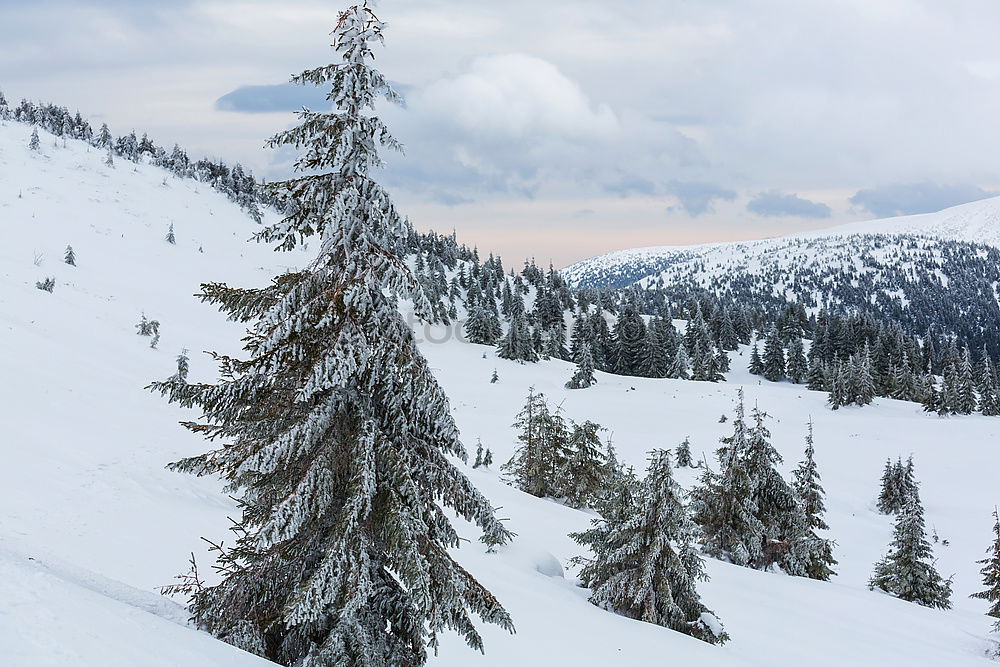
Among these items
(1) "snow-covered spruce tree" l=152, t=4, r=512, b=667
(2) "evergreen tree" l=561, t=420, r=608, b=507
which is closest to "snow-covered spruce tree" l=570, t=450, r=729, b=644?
(1) "snow-covered spruce tree" l=152, t=4, r=512, b=667

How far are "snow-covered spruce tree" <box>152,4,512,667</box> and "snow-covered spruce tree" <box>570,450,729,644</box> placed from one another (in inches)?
312

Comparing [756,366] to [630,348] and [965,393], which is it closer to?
[630,348]

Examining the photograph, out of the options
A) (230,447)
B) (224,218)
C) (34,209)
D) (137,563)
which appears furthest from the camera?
(224,218)

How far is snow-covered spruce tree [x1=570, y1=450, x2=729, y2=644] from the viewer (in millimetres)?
12859

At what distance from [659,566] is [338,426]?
Result: 33.1 feet

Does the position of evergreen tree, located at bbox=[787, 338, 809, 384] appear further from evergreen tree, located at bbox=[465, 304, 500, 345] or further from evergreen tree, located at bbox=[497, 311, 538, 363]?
evergreen tree, located at bbox=[465, 304, 500, 345]

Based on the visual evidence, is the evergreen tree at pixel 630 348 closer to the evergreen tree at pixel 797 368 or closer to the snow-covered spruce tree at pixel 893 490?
the evergreen tree at pixel 797 368

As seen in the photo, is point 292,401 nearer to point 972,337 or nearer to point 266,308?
point 266,308

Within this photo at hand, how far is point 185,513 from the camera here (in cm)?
1201

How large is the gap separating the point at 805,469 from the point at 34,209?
217 ft

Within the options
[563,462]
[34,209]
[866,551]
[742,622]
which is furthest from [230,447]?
[34,209]

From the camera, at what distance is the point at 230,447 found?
597 cm

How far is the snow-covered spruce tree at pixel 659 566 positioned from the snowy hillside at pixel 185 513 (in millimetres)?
675

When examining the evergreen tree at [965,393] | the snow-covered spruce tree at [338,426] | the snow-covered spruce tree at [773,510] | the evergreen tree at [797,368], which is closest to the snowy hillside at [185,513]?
the snow-covered spruce tree at [338,426]
